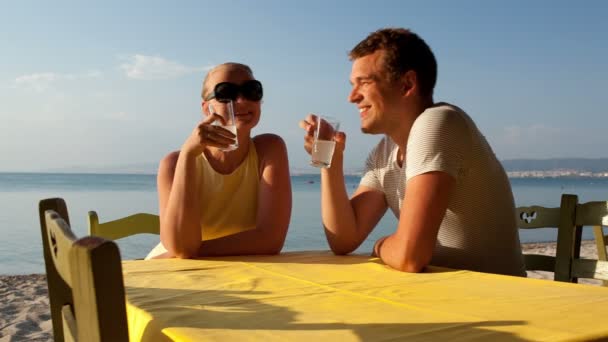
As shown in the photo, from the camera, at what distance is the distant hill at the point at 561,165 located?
371ft

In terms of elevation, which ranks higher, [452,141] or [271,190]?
[452,141]

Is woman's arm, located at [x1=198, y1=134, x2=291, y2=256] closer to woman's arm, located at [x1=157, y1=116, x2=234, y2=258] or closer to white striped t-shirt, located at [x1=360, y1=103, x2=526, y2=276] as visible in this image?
woman's arm, located at [x1=157, y1=116, x2=234, y2=258]

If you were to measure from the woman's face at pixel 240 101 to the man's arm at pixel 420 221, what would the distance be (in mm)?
1000

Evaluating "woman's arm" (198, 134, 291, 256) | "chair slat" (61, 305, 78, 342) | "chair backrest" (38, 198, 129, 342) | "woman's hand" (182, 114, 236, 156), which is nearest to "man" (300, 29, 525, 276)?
"woman's arm" (198, 134, 291, 256)

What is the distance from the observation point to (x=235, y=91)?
2504 millimetres

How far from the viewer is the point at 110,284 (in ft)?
2.00

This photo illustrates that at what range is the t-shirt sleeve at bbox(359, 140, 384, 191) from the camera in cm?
260

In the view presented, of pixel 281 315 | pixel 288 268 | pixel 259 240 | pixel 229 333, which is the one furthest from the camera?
pixel 259 240

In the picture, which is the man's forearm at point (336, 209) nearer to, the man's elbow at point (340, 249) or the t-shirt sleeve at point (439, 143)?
the man's elbow at point (340, 249)

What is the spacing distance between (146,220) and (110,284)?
8.35 feet

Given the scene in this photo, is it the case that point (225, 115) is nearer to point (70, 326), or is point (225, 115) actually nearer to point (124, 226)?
point (124, 226)

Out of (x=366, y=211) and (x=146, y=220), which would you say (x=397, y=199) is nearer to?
(x=366, y=211)

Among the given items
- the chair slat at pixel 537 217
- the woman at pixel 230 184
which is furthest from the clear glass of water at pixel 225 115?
the chair slat at pixel 537 217

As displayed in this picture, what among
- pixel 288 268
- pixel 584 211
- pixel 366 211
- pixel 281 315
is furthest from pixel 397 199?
pixel 281 315
